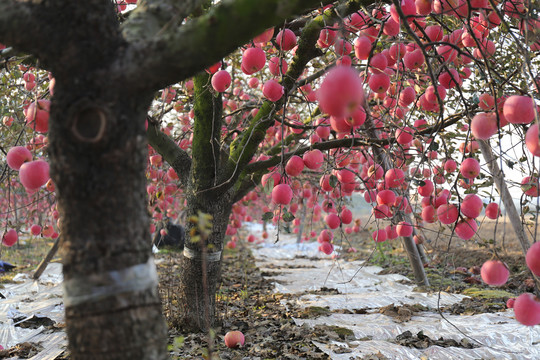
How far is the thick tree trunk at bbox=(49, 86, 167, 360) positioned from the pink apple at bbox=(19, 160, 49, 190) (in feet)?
3.01

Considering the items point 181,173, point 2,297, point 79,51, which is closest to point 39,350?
point 181,173

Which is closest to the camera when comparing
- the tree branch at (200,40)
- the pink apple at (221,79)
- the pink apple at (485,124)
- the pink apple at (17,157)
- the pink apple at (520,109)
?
the tree branch at (200,40)

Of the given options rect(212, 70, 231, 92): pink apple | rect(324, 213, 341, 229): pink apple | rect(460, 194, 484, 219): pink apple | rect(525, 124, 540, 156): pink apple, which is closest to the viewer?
rect(525, 124, 540, 156): pink apple

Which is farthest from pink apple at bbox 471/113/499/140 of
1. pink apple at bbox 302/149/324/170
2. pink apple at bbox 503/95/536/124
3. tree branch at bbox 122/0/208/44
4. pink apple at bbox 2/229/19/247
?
pink apple at bbox 2/229/19/247

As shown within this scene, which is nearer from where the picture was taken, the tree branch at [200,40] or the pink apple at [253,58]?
the tree branch at [200,40]

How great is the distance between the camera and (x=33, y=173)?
74.6 inches

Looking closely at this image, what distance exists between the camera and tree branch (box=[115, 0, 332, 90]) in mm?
1033

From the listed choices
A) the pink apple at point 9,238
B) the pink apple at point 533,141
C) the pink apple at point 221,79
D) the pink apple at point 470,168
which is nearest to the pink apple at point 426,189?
the pink apple at point 470,168

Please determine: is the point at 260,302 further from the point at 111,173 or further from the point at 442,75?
the point at 111,173

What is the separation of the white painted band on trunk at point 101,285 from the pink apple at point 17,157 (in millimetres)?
1263

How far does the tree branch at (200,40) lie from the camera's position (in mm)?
1033

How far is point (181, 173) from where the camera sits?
157 inches

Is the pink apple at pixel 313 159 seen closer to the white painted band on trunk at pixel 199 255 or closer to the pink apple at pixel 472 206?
the pink apple at pixel 472 206

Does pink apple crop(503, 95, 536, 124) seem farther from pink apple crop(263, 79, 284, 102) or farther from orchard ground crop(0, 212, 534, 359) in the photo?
pink apple crop(263, 79, 284, 102)
